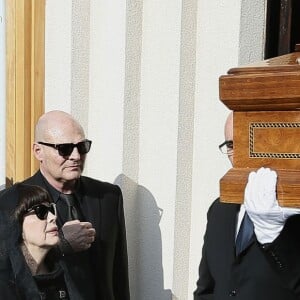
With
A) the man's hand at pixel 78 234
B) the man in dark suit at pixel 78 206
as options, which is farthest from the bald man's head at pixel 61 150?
the man's hand at pixel 78 234

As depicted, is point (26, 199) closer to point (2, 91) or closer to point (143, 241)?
point (143, 241)

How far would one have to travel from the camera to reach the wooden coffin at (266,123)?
1.73 metres

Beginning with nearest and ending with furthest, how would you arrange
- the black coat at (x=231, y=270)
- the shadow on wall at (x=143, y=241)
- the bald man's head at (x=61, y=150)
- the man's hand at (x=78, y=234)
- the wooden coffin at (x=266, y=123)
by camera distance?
1. the wooden coffin at (x=266, y=123)
2. the black coat at (x=231, y=270)
3. the man's hand at (x=78, y=234)
4. the bald man's head at (x=61, y=150)
5. the shadow on wall at (x=143, y=241)

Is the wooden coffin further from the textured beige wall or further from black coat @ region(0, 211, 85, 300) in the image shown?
the textured beige wall

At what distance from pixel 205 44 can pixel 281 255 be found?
74.7 inches

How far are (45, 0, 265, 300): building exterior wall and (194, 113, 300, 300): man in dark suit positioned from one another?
3.15 feet

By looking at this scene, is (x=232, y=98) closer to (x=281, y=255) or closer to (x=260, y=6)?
(x=281, y=255)

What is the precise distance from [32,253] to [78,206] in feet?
1.93

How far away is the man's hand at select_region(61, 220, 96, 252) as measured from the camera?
3.03 m

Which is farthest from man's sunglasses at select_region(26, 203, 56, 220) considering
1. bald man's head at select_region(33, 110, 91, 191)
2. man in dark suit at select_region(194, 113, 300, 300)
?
man in dark suit at select_region(194, 113, 300, 300)

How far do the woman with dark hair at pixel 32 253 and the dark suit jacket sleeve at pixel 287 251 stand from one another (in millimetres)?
917

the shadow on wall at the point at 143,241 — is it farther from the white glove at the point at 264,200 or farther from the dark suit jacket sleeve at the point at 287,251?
the white glove at the point at 264,200

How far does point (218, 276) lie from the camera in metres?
2.71

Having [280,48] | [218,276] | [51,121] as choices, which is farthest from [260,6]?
[218,276]
